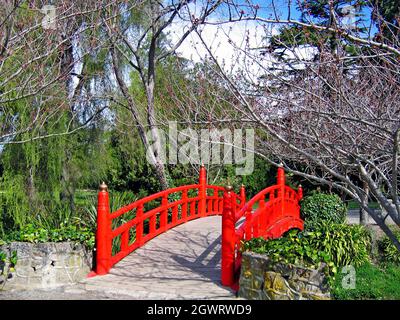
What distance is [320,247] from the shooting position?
713cm

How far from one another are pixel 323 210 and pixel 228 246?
5442 millimetres

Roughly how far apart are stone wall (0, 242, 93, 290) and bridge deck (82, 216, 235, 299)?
1.04 ft

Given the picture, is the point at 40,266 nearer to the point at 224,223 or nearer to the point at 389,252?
the point at 224,223

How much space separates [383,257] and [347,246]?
1.59m

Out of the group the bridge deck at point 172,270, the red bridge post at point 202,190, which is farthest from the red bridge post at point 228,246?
the red bridge post at point 202,190

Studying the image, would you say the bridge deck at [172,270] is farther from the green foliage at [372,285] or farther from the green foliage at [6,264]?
the green foliage at [372,285]

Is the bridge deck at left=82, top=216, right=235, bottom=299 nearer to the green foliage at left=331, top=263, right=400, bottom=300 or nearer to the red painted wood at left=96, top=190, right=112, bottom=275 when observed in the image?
the red painted wood at left=96, top=190, right=112, bottom=275

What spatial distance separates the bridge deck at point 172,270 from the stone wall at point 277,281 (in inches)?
14.1

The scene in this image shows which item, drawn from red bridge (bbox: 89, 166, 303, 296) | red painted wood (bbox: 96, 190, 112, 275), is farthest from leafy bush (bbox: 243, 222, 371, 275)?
red painted wood (bbox: 96, 190, 112, 275)

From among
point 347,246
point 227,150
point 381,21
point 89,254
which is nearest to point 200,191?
point 227,150

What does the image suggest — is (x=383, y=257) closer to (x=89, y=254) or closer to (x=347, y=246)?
(x=347, y=246)

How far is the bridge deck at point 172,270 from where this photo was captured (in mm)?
5250

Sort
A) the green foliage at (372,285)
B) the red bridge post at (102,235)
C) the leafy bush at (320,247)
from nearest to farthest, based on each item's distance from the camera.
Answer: the leafy bush at (320,247) < the red bridge post at (102,235) < the green foliage at (372,285)

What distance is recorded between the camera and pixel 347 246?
25.4 feet
